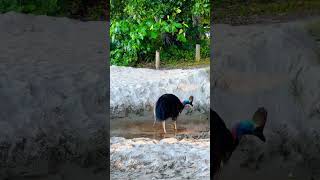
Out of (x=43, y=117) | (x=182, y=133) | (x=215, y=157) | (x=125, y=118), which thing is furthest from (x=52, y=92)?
(x=125, y=118)

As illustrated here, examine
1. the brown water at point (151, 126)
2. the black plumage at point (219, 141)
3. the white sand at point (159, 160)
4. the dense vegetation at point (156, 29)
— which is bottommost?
the white sand at point (159, 160)

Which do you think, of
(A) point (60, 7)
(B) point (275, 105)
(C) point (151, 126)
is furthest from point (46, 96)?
(C) point (151, 126)

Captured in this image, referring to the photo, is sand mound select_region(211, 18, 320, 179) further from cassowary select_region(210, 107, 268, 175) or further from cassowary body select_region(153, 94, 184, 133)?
cassowary body select_region(153, 94, 184, 133)

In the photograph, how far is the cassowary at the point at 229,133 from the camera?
233 centimetres

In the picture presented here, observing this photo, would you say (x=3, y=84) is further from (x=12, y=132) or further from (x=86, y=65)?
(x=86, y=65)

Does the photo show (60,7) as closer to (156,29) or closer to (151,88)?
(151,88)

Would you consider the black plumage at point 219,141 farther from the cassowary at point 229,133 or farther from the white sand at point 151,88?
the white sand at point 151,88

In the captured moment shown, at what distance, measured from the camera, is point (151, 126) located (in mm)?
6023

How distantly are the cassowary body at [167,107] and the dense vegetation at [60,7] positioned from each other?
2.97 m

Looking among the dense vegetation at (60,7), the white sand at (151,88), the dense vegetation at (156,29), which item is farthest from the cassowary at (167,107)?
the dense vegetation at (60,7)

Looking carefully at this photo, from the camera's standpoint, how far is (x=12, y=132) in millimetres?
2426

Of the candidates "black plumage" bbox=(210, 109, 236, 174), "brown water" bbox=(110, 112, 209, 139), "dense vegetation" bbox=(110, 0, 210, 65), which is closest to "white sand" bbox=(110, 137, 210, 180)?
"brown water" bbox=(110, 112, 209, 139)

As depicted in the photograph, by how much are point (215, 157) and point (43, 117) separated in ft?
2.57

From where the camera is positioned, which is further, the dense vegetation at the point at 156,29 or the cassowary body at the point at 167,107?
the dense vegetation at the point at 156,29
